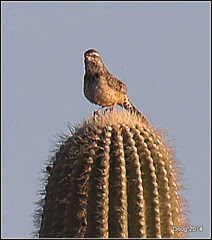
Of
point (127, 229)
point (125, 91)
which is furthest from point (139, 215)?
point (125, 91)

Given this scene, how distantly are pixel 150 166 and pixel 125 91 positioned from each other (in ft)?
7.29

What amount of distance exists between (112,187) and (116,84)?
2.25 metres

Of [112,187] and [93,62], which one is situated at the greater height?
[93,62]

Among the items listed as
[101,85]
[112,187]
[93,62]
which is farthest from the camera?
[93,62]

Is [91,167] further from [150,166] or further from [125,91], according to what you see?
[125,91]

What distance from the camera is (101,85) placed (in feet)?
28.3

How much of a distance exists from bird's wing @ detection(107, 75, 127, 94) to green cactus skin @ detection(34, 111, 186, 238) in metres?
1.64

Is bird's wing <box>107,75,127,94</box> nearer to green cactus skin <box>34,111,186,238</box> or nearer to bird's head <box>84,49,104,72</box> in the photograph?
bird's head <box>84,49,104,72</box>

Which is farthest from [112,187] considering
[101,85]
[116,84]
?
[116,84]

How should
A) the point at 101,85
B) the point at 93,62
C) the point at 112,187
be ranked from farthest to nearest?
the point at 93,62, the point at 101,85, the point at 112,187

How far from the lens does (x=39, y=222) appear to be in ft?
23.7

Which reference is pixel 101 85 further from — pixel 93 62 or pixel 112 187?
pixel 112 187

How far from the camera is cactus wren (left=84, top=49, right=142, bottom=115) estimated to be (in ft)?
27.9

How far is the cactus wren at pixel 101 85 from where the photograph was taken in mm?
8492
